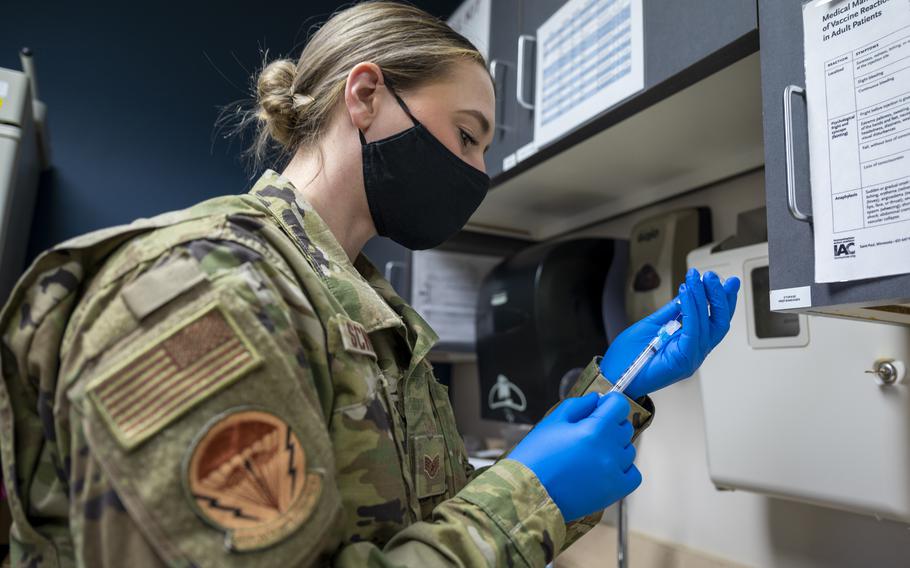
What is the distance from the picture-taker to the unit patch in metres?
0.44

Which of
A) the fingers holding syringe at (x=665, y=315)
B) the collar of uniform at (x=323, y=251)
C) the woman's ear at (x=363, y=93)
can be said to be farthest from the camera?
the fingers holding syringe at (x=665, y=315)

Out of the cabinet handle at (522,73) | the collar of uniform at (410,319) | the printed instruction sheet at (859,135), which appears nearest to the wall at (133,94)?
the cabinet handle at (522,73)

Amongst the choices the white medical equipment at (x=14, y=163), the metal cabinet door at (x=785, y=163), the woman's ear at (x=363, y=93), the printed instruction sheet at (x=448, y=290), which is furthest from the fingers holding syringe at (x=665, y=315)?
the white medical equipment at (x=14, y=163)

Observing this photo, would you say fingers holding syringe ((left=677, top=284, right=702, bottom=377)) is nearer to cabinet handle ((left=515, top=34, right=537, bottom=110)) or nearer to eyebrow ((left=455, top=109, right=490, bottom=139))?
eyebrow ((left=455, top=109, right=490, bottom=139))

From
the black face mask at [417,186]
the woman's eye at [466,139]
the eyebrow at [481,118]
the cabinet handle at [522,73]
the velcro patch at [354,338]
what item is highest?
the cabinet handle at [522,73]

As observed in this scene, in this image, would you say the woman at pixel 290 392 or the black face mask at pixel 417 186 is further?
the black face mask at pixel 417 186

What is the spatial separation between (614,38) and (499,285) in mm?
710

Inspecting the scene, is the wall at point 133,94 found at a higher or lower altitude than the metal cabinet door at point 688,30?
higher

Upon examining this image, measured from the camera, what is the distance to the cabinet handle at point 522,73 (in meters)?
1.35

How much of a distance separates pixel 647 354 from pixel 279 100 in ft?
2.05

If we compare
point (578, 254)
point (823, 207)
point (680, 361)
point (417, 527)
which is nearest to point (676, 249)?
point (578, 254)

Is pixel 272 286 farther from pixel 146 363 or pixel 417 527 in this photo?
pixel 417 527

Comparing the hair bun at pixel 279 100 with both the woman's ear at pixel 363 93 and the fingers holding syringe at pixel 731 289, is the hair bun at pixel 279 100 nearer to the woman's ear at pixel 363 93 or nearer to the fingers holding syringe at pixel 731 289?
the woman's ear at pixel 363 93

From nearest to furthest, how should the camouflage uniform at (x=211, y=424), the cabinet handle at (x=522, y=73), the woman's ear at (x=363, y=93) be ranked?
the camouflage uniform at (x=211, y=424), the woman's ear at (x=363, y=93), the cabinet handle at (x=522, y=73)
